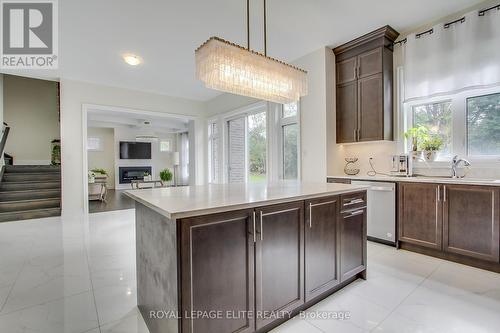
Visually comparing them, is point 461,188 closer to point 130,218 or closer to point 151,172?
point 130,218

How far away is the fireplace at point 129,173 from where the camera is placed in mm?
10531

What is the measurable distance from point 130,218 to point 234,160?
2.74 meters

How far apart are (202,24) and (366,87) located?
8.37 feet

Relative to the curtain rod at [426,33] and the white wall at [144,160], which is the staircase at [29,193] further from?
the curtain rod at [426,33]

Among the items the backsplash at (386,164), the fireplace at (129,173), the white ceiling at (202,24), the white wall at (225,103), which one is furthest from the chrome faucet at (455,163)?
the fireplace at (129,173)

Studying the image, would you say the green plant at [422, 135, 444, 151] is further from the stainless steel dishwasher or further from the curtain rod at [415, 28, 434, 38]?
the curtain rod at [415, 28, 434, 38]

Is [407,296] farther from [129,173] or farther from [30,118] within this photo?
[129,173]

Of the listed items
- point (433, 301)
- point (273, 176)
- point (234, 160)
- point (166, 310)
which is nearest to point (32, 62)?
point (234, 160)

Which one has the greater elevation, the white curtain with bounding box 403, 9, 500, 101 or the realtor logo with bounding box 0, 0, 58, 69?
the realtor logo with bounding box 0, 0, 58, 69

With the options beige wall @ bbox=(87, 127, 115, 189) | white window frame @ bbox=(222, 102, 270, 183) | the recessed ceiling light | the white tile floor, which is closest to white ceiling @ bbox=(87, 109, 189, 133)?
beige wall @ bbox=(87, 127, 115, 189)

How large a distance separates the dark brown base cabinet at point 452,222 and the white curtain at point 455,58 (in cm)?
127

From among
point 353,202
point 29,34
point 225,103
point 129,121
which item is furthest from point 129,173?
point 353,202

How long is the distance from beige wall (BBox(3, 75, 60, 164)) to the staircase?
5.79 ft

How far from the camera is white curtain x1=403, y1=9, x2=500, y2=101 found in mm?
2689
